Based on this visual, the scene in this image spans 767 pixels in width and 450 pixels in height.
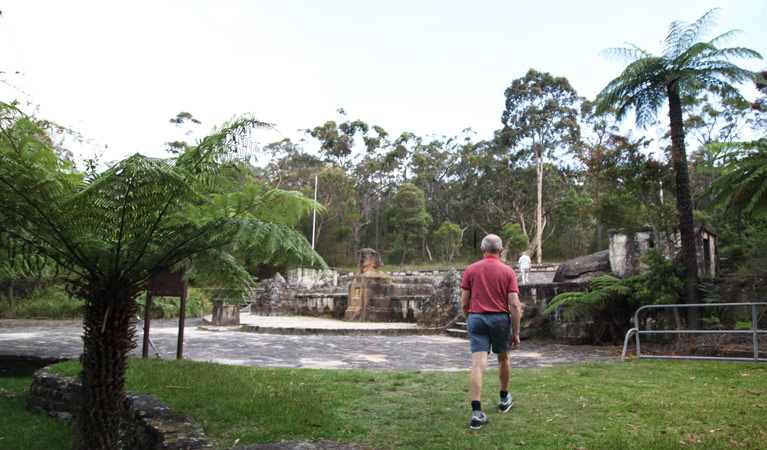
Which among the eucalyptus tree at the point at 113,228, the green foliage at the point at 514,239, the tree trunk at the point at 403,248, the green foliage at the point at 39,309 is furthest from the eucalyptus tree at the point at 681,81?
the tree trunk at the point at 403,248

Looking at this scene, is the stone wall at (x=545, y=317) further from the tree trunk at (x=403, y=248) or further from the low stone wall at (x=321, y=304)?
the tree trunk at (x=403, y=248)

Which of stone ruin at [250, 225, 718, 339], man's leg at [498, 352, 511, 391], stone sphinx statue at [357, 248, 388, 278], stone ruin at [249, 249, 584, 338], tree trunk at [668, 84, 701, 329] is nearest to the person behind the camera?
man's leg at [498, 352, 511, 391]

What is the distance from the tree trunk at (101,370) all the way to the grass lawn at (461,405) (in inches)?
25.2

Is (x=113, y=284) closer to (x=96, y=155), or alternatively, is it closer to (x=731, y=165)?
(x=96, y=155)

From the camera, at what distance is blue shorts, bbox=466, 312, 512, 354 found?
3.77 m

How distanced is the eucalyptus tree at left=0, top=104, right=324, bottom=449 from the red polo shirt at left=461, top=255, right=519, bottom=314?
1299 millimetres

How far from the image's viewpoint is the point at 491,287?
3.84 meters

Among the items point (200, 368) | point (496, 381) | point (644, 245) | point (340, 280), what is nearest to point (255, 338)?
point (200, 368)

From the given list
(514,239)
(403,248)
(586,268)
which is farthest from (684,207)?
(403,248)

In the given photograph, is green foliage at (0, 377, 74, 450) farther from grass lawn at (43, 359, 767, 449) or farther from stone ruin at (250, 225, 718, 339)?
stone ruin at (250, 225, 718, 339)

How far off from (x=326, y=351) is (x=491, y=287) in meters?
5.37

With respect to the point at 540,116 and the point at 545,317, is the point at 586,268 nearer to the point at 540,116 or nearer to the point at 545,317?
the point at 545,317

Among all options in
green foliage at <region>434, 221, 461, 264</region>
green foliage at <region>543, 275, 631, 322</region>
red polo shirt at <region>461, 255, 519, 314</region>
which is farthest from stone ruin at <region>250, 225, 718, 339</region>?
green foliage at <region>434, 221, 461, 264</region>

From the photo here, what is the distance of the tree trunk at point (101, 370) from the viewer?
10.5ft
